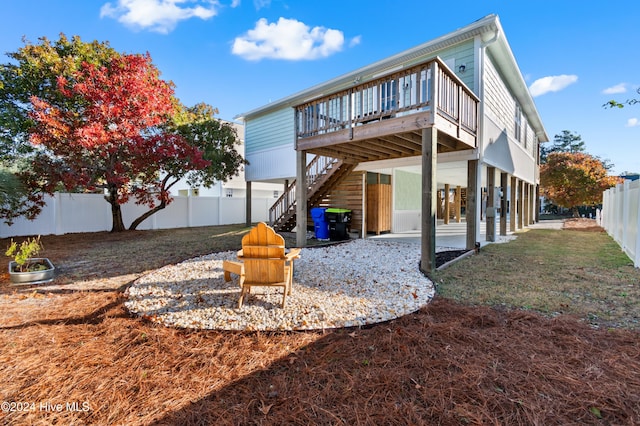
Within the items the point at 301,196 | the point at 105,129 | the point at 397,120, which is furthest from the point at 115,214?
the point at 397,120

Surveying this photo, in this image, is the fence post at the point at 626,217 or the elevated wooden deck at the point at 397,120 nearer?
the elevated wooden deck at the point at 397,120

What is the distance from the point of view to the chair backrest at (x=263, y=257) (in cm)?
378

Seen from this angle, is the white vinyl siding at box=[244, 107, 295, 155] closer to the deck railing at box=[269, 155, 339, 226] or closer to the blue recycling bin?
the deck railing at box=[269, 155, 339, 226]

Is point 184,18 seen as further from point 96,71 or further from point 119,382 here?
point 119,382

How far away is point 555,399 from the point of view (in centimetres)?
201

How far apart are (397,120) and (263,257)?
3.94 metres

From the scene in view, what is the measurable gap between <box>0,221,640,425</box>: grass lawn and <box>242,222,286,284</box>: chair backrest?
0.88m

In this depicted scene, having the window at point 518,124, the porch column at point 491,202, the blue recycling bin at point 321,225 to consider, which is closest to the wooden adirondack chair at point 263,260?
the blue recycling bin at point 321,225

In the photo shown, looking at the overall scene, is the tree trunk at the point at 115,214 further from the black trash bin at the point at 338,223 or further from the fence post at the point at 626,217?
the fence post at the point at 626,217

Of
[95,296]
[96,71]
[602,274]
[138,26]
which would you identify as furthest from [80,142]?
[602,274]

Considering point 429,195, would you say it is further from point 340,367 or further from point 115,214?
point 115,214

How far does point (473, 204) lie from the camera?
749 centimetres

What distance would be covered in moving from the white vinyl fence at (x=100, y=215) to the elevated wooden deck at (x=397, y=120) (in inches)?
375

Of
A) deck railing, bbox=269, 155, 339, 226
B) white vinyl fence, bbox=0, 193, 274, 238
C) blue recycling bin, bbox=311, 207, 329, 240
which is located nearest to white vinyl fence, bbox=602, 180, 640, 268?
blue recycling bin, bbox=311, 207, 329, 240
